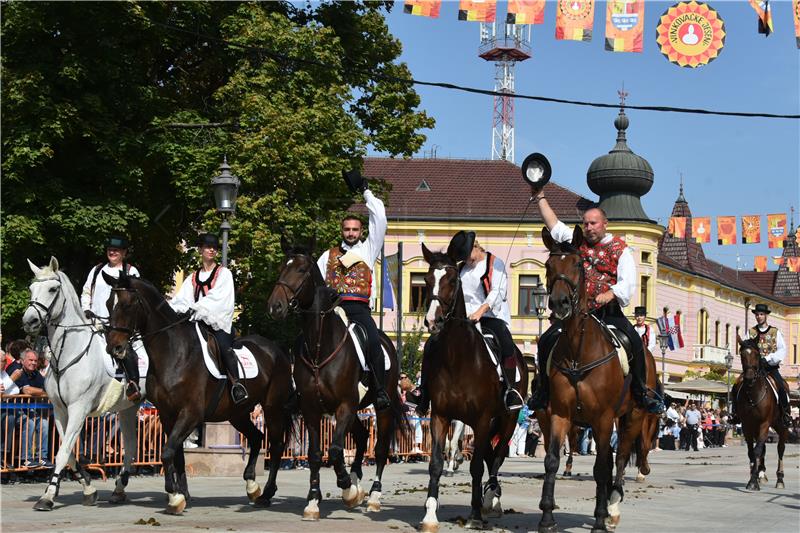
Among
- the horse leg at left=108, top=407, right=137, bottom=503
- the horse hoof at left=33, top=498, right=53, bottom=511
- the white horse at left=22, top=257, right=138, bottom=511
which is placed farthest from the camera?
the horse leg at left=108, top=407, right=137, bottom=503

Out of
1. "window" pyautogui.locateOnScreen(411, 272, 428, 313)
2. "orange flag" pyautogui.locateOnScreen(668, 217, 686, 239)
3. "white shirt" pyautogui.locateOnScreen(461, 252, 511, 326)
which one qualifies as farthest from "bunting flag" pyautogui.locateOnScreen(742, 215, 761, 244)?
"white shirt" pyautogui.locateOnScreen(461, 252, 511, 326)

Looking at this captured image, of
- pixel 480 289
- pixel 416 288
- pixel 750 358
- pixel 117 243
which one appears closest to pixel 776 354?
pixel 750 358

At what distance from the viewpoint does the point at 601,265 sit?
12484 millimetres

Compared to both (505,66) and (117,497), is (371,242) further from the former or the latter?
(505,66)

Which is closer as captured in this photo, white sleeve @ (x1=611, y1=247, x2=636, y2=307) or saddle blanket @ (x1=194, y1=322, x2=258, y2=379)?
white sleeve @ (x1=611, y1=247, x2=636, y2=307)

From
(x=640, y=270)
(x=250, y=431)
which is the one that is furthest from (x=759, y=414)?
(x=640, y=270)

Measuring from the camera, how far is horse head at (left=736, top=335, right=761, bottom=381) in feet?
67.0

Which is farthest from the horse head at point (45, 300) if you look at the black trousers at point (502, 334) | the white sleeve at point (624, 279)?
the white sleeve at point (624, 279)

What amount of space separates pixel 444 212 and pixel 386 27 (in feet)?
101

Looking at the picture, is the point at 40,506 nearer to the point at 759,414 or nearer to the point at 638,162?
the point at 759,414

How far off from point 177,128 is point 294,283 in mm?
19146

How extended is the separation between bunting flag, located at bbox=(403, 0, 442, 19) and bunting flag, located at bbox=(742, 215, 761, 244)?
36644 millimetres

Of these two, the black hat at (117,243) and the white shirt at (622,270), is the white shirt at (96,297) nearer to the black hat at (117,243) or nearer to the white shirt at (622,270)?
the black hat at (117,243)

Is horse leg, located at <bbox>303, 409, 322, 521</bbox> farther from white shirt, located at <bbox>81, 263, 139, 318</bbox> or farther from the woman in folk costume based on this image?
white shirt, located at <bbox>81, 263, 139, 318</bbox>
